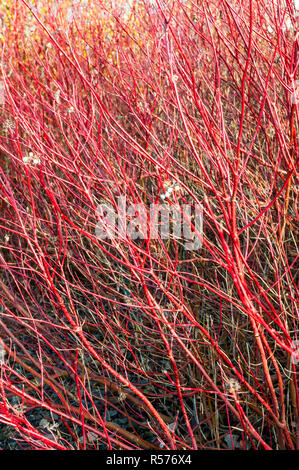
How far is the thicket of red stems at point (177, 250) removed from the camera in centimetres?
156

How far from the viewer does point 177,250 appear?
252cm

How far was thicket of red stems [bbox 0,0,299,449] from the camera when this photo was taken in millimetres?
1559

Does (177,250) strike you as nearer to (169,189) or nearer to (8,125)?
(169,189)

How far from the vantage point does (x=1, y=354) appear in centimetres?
180

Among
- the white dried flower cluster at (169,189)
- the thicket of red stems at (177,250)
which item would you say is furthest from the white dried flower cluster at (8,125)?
the white dried flower cluster at (169,189)

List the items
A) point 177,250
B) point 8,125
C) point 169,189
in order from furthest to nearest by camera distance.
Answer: point 177,250 → point 8,125 → point 169,189

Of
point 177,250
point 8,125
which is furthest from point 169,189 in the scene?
point 177,250

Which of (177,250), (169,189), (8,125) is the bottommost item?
(177,250)

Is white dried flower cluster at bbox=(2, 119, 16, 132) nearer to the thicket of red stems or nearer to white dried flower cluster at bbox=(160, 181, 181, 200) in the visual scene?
the thicket of red stems

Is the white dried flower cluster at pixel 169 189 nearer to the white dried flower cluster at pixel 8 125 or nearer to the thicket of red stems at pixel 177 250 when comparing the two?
the thicket of red stems at pixel 177 250
